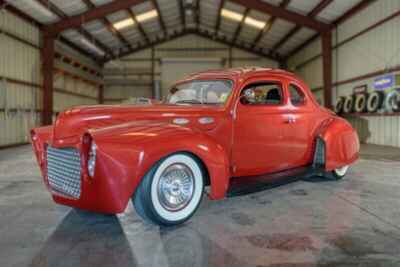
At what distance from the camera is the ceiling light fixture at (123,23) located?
50.0 ft

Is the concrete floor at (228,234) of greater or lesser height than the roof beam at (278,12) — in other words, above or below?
below

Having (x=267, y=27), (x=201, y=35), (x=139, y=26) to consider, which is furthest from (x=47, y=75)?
(x=267, y=27)

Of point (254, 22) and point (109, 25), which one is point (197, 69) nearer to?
point (254, 22)

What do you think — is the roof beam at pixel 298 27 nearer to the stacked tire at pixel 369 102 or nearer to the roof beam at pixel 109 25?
the stacked tire at pixel 369 102

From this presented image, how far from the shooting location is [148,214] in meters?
2.68

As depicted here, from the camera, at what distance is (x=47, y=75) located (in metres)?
13.0

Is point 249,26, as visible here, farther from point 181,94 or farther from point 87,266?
point 87,266

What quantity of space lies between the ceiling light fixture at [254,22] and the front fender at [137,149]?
1400 centimetres

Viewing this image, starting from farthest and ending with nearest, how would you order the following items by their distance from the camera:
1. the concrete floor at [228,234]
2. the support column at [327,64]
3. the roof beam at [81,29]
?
1. the support column at [327,64]
2. the roof beam at [81,29]
3. the concrete floor at [228,234]

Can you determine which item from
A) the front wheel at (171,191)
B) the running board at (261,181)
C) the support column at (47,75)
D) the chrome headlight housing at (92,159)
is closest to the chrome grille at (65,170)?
the chrome headlight housing at (92,159)

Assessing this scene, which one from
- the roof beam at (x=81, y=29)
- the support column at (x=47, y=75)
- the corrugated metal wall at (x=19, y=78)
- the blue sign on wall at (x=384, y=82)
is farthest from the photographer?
the support column at (x=47, y=75)

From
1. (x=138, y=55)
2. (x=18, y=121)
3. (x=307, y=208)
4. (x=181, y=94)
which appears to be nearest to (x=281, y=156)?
(x=307, y=208)

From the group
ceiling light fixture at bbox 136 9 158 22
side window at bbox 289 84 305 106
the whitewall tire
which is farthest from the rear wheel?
ceiling light fixture at bbox 136 9 158 22

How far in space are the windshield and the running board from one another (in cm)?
→ 89
